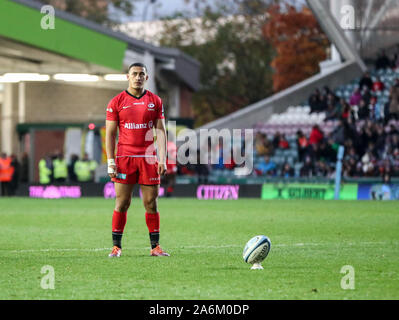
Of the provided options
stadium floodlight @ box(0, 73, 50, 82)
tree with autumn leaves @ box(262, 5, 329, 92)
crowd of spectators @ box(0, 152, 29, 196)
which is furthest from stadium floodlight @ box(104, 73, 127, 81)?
tree with autumn leaves @ box(262, 5, 329, 92)

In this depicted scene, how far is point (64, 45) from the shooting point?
3166 centimetres

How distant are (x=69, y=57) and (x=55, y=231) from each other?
60.7 feet

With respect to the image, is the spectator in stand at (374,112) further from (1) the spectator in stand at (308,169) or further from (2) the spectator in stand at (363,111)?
(1) the spectator in stand at (308,169)

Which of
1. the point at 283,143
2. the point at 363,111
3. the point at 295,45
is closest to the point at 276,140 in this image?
the point at 283,143

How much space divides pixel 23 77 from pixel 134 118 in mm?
29170

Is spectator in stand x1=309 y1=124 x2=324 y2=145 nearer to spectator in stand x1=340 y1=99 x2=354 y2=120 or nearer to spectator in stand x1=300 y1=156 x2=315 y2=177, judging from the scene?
spectator in stand x1=300 y1=156 x2=315 y2=177

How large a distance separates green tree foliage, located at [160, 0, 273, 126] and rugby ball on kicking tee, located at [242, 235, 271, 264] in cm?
4668

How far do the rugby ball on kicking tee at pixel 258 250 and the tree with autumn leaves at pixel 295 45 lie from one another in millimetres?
41515

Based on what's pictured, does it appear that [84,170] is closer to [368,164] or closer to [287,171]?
[287,171]

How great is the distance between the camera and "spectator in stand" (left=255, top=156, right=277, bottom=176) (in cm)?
3123

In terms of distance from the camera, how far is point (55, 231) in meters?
15.5

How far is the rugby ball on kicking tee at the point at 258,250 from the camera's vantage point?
934 centimetres

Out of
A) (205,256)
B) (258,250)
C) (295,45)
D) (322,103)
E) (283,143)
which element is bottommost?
(205,256)
